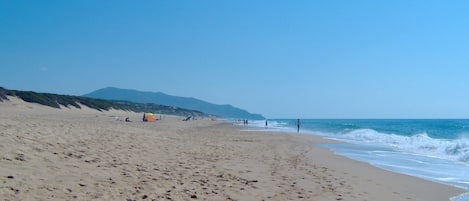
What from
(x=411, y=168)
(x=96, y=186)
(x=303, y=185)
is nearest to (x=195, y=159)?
(x=303, y=185)

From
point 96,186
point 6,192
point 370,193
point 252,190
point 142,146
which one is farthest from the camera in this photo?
point 142,146

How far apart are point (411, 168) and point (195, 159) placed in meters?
8.32

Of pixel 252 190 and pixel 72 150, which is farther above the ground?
pixel 72 150

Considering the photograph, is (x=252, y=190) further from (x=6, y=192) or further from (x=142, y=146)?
(x=142, y=146)

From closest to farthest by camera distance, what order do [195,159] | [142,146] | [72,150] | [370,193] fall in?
[370,193] → [72,150] → [195,159] → [142,146]

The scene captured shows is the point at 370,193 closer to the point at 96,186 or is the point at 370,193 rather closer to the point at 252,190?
the point at 252,190

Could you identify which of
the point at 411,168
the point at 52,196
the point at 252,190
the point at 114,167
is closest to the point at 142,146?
the point at 114,167

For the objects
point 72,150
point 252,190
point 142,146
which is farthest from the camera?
point 142,146

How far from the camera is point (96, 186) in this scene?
705 cm

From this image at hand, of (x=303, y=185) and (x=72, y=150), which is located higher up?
(x=72, y=150)

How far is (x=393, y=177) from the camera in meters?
11.8

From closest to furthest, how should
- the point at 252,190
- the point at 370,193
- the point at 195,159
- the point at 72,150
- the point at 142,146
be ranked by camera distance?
the point at 252,190 → the point at 370,193 → the point at 72,150 → the point at 195,159 → the point at 142,146

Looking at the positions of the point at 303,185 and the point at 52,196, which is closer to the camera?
the point at 52,196

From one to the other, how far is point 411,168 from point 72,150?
1199cm
